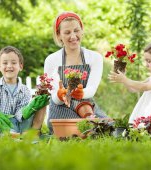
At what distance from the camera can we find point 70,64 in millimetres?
5219

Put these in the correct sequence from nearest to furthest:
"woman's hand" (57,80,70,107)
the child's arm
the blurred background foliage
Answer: the child's arm, "woman's hand" (57,80,70,107), the blurred background foliage

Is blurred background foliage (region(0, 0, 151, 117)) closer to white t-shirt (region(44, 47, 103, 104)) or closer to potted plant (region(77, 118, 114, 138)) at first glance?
white t-shirt (region(44, 47, 103, 104))

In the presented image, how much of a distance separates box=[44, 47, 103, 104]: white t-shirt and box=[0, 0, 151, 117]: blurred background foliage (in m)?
4.00

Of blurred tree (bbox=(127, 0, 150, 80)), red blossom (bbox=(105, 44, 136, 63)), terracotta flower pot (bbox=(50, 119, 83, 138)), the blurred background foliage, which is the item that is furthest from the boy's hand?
blurred tree (bbox=(127, 0, 150, 80))

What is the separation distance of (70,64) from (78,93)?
51 cm

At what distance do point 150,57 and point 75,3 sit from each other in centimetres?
858

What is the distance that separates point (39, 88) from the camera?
15.5 ft

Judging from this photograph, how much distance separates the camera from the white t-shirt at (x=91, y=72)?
4984 millimetres

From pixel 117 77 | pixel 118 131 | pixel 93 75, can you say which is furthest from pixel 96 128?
pixel 93 75

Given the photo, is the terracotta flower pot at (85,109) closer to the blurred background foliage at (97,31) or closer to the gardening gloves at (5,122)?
the gardening gloves at (5,122)

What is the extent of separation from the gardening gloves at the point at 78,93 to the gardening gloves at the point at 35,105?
22 centimetres

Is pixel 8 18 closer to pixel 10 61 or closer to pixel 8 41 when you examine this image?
pixel 8 41

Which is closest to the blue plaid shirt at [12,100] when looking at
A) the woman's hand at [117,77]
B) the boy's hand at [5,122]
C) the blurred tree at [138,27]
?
the boy's hand at [5,122]

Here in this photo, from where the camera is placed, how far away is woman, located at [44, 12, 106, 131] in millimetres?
5012
